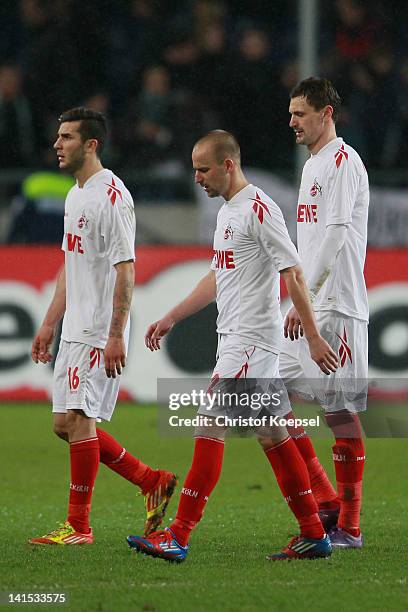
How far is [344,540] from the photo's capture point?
5684 mm

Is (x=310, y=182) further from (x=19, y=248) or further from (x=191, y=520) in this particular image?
(x=19, y=248)

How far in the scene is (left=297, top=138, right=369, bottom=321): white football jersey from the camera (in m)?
5.76

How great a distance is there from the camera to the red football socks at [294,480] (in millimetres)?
5195

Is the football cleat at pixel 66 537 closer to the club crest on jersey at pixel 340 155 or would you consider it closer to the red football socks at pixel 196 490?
the red football socks at pixel 196 490

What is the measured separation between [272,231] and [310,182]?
0.82 metres

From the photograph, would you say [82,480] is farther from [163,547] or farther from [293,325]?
[293,325]

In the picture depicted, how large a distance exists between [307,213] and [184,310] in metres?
0.76

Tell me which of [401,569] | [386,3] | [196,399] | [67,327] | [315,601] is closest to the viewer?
[315,601]

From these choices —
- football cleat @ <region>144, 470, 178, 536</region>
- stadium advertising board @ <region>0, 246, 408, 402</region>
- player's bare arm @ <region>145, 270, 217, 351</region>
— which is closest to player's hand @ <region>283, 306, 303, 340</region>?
player's bare arm @ <region>145, 270, 217, 351</region>

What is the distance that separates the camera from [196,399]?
34.6 ft

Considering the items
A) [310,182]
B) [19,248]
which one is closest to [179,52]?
[19,248]

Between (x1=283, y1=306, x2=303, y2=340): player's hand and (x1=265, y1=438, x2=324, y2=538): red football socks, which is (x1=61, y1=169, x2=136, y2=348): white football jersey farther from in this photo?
(x1=265, y1=438, x2=324, y2=538): red football socks

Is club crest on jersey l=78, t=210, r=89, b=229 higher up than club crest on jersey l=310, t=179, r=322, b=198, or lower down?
lower down

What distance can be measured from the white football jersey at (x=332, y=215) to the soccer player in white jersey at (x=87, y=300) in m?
0.82
